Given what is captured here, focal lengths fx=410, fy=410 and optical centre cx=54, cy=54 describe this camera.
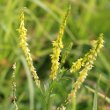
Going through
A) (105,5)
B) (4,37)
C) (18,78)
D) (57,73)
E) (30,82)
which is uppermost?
(105,5)

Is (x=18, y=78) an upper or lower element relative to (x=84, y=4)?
lower

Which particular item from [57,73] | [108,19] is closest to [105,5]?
[108,19]

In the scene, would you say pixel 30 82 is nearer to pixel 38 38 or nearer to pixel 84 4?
pixel 38 38

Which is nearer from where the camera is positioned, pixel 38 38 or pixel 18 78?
pixel 18 78

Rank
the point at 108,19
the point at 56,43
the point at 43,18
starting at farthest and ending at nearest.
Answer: the point at 108,19
the point at 43,18
the point at 56,43

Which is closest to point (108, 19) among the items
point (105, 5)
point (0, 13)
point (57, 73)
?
point (105, 5)

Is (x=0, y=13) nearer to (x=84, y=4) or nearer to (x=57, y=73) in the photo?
(x=84, y=4)

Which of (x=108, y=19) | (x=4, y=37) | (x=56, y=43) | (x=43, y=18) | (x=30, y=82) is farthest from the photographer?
(x=108, y=19)
